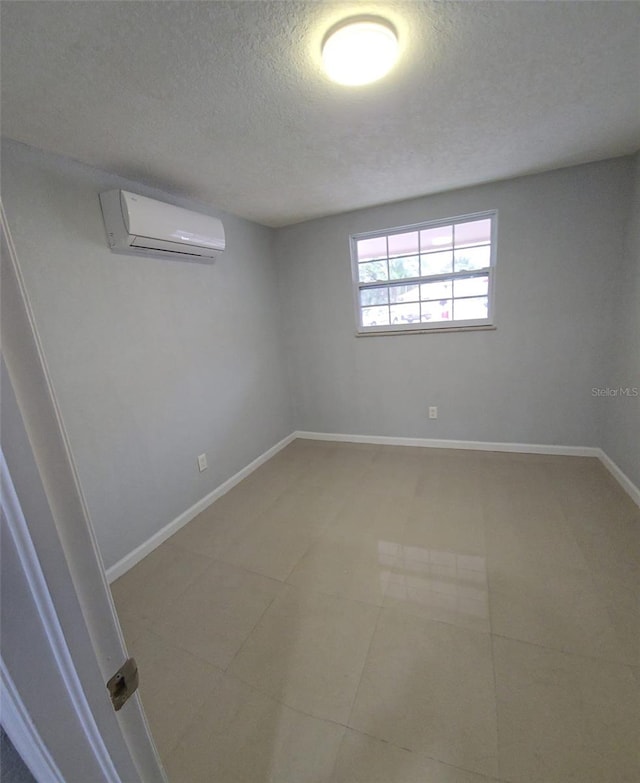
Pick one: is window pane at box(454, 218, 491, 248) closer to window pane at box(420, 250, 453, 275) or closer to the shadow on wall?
window pane at box(420, 250, 453, 275)

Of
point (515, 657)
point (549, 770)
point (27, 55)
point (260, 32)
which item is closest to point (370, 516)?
point (515, 657)

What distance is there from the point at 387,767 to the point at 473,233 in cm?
324

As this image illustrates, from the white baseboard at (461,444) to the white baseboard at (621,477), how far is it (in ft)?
0.30

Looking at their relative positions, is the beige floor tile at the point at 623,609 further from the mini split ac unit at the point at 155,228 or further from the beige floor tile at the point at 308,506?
the mini split ac unit at the point at 155,228

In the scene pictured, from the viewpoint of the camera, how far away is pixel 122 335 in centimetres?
195

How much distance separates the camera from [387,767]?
1014mm

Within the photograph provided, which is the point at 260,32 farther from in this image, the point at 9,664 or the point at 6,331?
the point at 9,664

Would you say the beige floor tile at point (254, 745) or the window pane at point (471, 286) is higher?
the window pane at point (471, 286)

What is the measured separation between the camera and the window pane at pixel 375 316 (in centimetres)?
317

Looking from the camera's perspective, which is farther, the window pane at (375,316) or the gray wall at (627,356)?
the window pane at (375,316)

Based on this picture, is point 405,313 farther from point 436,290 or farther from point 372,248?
point 372,248

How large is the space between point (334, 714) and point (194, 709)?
0.52 meters

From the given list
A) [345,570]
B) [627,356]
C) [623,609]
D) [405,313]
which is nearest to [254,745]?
[345,570]

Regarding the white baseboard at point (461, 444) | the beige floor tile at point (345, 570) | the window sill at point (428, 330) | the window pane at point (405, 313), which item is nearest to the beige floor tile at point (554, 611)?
the beige floor tile at point (345, 570)
